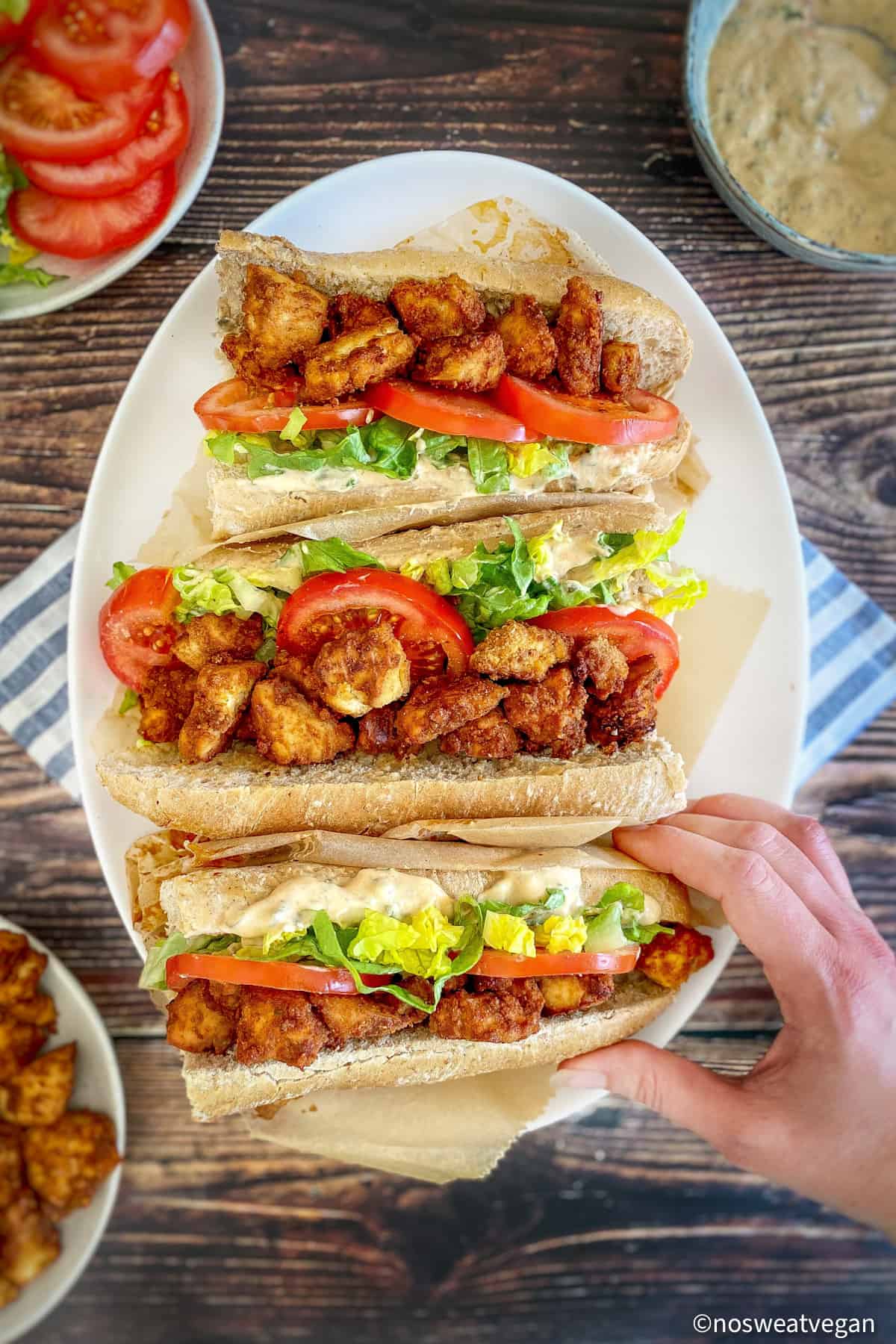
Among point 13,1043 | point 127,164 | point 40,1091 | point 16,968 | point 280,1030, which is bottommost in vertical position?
point 40,1091

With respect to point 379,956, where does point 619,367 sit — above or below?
above

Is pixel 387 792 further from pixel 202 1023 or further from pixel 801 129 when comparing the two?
pixel 801 129

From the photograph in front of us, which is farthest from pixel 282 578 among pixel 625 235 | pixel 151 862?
pixel 625 235

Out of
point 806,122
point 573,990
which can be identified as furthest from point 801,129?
point 573,990

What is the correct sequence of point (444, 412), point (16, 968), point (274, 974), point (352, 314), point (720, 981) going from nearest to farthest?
point (274, 974)
point (444, 412)
point (352, 314)
point (16, 968)
point (720, 981)

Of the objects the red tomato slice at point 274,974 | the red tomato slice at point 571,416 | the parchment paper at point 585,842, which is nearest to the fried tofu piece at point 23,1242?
the parchment paper at point 585,842

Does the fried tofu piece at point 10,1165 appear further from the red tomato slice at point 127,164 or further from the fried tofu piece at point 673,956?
the red tomato slice at point 127,164

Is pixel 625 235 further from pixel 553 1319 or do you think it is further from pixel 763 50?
pixel 553 1319

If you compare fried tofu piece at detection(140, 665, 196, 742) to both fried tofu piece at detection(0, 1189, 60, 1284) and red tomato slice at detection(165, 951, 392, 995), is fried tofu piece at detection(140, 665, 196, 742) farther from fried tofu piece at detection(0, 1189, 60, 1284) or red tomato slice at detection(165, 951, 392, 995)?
fried tofu piece at detection(0, 1189, 60, 1284)
